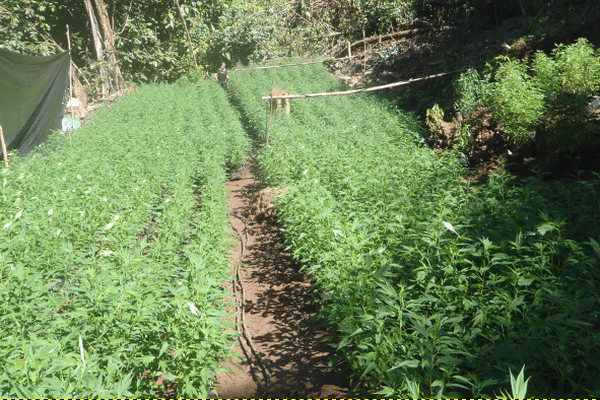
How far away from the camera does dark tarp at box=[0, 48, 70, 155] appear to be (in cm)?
892

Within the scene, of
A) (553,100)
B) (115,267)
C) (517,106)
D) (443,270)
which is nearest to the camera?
(443,270)

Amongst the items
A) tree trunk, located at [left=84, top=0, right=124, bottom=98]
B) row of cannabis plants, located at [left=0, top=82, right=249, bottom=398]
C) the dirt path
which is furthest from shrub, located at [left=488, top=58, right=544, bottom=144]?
tree trunk, located at [left=84, top=0, right=124, bottom=98]

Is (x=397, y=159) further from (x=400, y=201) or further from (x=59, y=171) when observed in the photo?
(x=59, y=171)

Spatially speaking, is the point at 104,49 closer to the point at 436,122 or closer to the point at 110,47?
the point at 110,47

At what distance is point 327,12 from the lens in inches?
817

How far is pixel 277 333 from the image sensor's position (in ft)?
14.9

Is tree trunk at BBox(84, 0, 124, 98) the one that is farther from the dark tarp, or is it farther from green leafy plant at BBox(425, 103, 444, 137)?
green leafy plant at BBox(425, 103, 444, 137)

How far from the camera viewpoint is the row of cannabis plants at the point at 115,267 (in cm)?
263

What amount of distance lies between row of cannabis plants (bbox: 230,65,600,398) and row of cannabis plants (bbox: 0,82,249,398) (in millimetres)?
1002

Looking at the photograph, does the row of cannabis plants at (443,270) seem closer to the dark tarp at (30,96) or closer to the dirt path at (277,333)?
the dirt path at (277,333)

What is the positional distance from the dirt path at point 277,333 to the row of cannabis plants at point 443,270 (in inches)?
10.1

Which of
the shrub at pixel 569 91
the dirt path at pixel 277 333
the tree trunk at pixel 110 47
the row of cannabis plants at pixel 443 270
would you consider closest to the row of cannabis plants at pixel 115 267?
the dirt path at pixel 277 333

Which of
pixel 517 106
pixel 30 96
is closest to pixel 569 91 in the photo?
pixel 517 106

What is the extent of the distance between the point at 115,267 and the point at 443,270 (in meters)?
3.12
